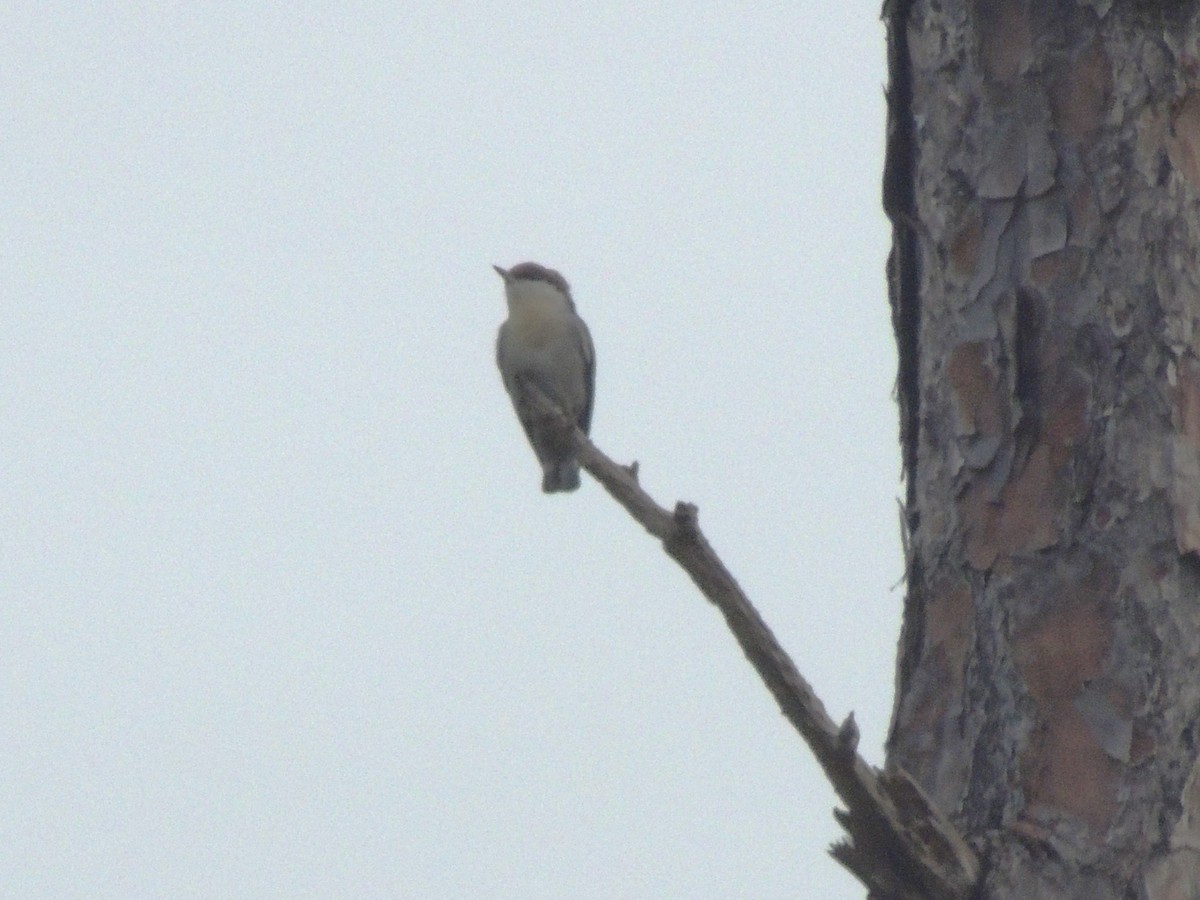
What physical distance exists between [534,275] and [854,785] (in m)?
6.20

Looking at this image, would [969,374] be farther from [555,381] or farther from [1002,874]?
[555,381]

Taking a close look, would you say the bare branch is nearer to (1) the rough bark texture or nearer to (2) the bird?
(1) the rough bark texture

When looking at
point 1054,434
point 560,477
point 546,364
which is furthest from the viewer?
point 546,364

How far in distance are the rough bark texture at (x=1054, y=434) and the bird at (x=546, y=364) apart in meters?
4.47

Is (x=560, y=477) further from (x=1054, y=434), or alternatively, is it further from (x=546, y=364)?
(x=1054, y=434)

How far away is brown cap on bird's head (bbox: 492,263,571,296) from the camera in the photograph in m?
8.64

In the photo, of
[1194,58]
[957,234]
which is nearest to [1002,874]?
[957,234]

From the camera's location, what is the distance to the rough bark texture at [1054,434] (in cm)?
281

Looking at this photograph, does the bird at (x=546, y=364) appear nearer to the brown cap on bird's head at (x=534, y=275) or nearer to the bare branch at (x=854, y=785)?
the brown cap on bird's head at (x=534, y=275)

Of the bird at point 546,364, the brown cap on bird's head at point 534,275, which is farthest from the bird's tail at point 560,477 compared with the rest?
the brown cap on bird's head at point 534,275

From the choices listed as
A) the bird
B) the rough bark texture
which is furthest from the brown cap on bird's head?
the rough bark texture

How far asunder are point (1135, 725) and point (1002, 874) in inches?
11.9

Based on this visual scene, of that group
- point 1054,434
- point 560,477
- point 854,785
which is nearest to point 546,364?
point 560,477

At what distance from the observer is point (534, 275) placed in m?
8.66
